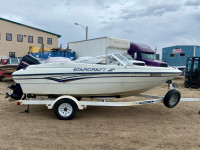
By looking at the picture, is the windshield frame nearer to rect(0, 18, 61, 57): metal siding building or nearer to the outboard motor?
the outboard motor

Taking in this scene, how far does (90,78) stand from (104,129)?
4.19 ft

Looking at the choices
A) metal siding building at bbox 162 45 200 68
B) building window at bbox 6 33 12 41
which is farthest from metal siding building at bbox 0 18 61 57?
metal siding building at bbox 162 45 200 68

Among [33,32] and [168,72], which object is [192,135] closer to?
[168,72]

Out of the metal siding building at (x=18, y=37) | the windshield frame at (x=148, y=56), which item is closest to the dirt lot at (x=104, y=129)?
the windshield frame at (x=148, y=56)

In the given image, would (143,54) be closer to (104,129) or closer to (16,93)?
(16,93)

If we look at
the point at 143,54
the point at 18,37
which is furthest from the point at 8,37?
the point at 143,54

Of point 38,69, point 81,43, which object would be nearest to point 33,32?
point 81,43

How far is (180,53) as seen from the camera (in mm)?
19781

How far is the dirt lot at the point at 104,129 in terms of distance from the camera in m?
3.50

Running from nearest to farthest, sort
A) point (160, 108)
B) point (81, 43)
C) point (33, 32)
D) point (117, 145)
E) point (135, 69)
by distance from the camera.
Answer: point (117, 145) → point (135, 69) → point (160, 108) → point (81, 43) → point (33, 32)

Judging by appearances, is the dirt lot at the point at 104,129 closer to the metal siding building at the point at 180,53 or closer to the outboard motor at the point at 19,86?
the outboard motor at the point at 19,86

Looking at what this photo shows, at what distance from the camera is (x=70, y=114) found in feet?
15.9

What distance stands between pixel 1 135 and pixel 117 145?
232 cm

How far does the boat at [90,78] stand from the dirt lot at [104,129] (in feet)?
2.39
